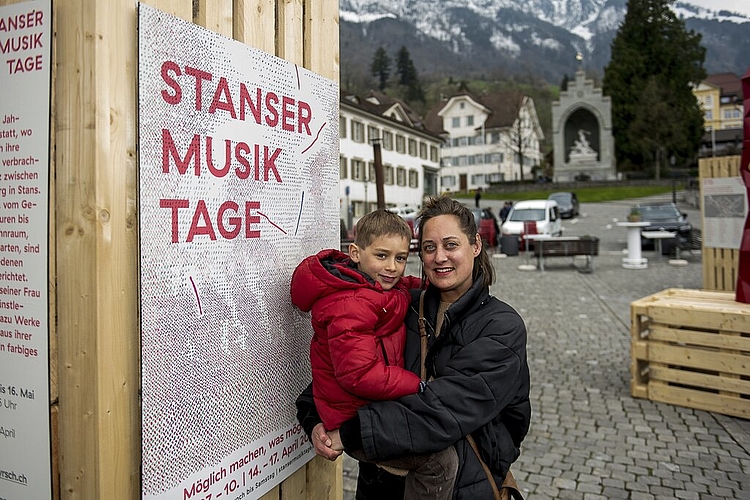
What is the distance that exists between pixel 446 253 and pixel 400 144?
47314 mm

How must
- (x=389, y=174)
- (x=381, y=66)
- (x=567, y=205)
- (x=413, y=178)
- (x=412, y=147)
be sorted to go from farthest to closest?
(x=381, y=66) → (x=413, y=178) → (x=412, y=147) → (x=389, y=174) → (x=567, y=205)

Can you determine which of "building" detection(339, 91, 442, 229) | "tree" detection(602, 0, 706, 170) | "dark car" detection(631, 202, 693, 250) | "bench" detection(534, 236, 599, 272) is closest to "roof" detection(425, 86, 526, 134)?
"tree" detection(602, 0, 706, 170)

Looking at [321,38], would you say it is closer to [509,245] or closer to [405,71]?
[509,245]

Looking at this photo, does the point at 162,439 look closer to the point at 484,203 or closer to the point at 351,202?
the point at 351,202

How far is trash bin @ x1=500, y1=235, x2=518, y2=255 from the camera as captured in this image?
2136cm

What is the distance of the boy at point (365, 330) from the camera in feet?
6.37

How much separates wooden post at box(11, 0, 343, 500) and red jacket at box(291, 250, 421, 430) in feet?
2.07

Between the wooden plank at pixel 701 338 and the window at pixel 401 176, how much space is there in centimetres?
4287

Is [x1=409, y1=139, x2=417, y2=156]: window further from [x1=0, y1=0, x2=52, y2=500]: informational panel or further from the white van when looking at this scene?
[x1=0, y1=0, x2=52, y2=500]: informational panel

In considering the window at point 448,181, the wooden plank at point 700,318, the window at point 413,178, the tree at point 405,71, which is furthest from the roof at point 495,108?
the wooden plank at point 700,318

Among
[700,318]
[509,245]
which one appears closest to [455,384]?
[700,318]

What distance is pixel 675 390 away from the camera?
5727mm

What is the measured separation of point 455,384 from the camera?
195cm

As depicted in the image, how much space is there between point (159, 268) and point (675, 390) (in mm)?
5481
